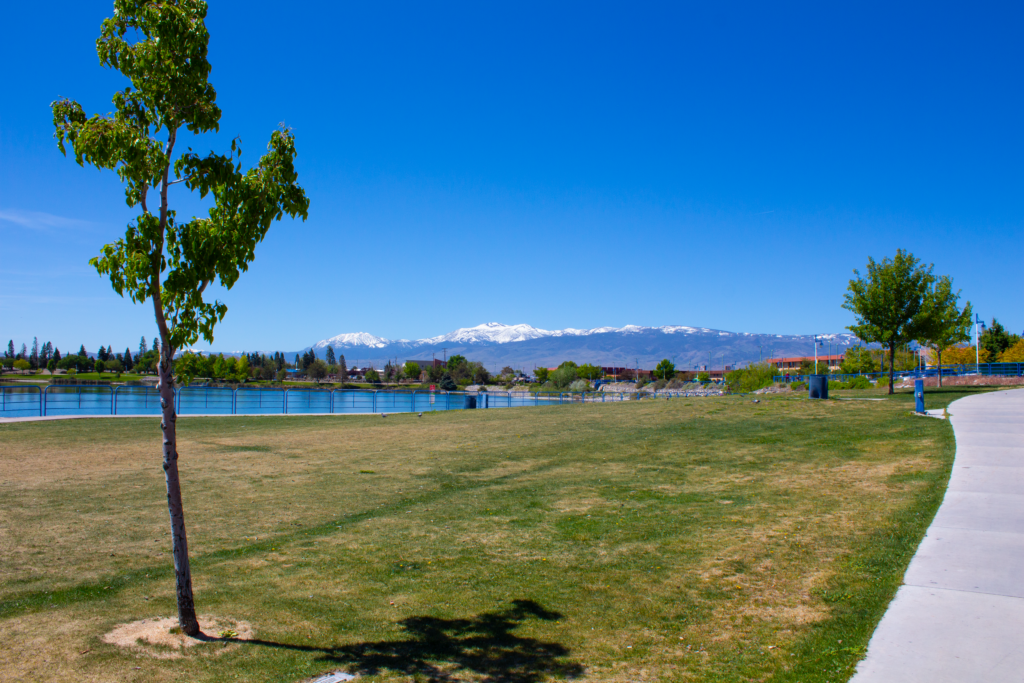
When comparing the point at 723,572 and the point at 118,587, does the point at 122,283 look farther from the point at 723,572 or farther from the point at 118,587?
the point at 723,572

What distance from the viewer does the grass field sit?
441cm

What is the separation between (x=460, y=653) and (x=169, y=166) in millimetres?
4145

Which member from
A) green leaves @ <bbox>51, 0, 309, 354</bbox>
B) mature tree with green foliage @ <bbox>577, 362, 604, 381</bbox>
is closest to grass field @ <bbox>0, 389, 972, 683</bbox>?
green leaves @ <bbox>51, 0, 309, 354</bbox>

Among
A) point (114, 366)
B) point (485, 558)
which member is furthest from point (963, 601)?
point (114, 366)

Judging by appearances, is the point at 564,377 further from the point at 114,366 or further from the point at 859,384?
the point at 114,366

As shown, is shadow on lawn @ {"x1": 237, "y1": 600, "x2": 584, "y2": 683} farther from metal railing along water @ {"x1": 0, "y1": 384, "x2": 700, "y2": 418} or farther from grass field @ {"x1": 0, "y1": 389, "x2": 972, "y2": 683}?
metal railing along water @ {"x1": 0, "y1": 384, "x2": 700, "y2": 418}

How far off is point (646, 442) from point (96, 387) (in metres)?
24.3

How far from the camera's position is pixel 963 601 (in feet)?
16.0

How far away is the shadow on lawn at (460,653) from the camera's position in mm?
4219

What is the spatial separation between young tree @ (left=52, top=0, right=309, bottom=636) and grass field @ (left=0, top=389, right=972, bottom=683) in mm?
1150

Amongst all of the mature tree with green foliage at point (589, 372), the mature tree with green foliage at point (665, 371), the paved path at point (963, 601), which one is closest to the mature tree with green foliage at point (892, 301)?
the paved path at point (963, 601)

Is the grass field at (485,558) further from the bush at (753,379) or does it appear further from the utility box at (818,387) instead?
the bush at (753,379)

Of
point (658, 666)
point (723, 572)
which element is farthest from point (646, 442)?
point (658, 666)

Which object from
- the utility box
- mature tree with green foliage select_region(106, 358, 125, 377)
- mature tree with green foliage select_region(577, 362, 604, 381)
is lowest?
mature tree with green foliage select_region(577, 362, 604, 381)
